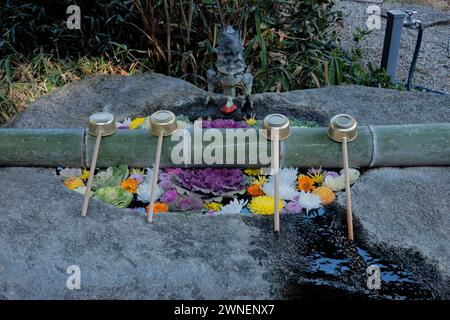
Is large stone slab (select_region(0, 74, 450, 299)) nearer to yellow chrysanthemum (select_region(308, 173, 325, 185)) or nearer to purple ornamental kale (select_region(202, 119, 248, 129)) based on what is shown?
yellow chrysanthemum (select_region(308, 173, 325, 185))

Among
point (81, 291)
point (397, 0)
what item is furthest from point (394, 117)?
point (397, 0)

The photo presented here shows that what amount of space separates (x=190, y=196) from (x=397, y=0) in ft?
18.0

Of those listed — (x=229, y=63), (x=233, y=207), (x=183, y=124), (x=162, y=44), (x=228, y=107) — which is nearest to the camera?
(x=233, y=207)

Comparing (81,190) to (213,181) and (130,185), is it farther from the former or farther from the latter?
(213,181)

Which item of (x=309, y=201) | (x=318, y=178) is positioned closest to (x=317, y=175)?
(x=318, y=178)

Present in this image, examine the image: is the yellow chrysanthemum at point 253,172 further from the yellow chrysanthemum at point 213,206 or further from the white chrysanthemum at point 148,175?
the white chrysanthemum at point 148,175

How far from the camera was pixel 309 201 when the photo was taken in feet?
7.84

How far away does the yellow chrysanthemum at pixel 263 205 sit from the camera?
7.77 ft

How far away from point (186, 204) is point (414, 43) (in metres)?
4.74

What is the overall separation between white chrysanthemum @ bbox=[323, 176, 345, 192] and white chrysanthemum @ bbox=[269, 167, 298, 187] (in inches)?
5.6

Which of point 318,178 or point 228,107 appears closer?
point 318,178

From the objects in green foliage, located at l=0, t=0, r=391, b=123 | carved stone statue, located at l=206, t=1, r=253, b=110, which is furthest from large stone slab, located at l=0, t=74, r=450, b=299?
green foliage, located at l=0, t=0, r=391, b=123

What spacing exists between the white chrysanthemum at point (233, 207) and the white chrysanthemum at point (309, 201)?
0.25 m

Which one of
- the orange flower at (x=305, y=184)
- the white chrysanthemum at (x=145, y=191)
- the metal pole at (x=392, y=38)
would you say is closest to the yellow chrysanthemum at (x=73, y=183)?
the white chrysanthemum at (x=145, y=191)
